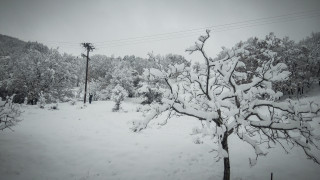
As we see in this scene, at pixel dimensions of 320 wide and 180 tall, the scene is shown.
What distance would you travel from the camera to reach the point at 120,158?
1044 cm

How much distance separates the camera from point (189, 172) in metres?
9.56

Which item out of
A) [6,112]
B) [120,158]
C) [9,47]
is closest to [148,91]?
[120,158]

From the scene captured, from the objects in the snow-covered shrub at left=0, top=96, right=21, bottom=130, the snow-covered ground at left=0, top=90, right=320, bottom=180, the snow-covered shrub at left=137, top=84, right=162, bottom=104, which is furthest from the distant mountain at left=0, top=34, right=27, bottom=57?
the snow-covered shrub at left=0, top=96, right=21, bottom=130

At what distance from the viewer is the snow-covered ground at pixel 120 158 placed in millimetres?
8812

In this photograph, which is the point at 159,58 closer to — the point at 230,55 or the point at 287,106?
the point at 230,55

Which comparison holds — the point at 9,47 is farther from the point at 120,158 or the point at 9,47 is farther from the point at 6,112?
the point at 120,158

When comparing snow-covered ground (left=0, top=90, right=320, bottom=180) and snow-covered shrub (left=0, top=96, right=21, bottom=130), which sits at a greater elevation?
snow-covered shrub (left=0, top=96, right=21, bottom=130)

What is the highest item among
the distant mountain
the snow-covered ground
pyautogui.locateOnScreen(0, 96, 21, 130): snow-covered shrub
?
the distant mountain

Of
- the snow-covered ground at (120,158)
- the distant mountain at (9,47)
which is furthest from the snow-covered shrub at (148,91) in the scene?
the distant mountain at (9,47)

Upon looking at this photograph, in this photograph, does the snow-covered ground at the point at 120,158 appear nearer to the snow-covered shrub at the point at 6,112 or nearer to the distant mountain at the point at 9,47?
the snow-covered shrub at the point at 6,112

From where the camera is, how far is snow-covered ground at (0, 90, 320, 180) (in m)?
8.81

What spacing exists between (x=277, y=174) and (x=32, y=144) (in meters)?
14.6

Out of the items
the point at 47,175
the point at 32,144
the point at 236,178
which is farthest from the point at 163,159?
the point at 32,144

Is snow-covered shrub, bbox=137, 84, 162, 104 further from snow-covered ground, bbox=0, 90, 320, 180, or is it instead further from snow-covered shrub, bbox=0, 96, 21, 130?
snow-covered shrub, bbox=0, 96, 21, 130
